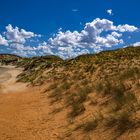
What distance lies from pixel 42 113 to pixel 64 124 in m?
2.82

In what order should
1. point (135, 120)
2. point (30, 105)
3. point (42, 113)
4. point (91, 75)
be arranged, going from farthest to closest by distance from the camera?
point (91, 75), point (30, 105), point (42, 113), point (135, 120)

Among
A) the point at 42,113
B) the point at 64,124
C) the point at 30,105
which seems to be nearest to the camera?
the point at 64,124

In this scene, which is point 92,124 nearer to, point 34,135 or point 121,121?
point 121,121

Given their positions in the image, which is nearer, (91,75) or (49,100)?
(49,100)

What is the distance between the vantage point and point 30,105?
1792cm

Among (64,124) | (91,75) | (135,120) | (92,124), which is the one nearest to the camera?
(135,120)

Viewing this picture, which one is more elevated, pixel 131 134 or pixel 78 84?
pixel 78 84

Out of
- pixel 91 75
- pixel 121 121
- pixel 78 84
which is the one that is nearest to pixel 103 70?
pixel 91 75

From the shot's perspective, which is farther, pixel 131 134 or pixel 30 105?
pixel 30 105

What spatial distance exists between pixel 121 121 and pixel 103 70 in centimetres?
Result: 1369

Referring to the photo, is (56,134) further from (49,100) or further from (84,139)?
(49,100)

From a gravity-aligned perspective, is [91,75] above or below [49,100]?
above

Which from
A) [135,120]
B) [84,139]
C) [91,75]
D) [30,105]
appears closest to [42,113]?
[30,105]

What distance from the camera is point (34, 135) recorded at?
1216 centimetres
